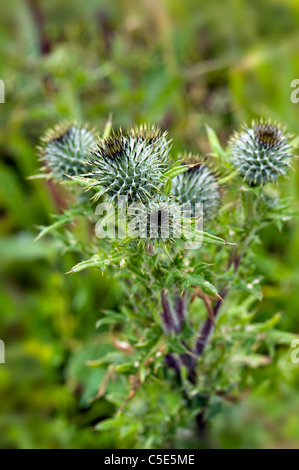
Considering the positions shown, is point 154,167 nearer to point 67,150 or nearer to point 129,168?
point 129,168

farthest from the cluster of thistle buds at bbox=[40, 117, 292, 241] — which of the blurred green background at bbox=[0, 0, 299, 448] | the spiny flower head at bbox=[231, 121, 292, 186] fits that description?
the blurred green background at bbox=[0, 0, 299, 448]

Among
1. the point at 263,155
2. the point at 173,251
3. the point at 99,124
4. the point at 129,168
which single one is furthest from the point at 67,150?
the point at 99,124

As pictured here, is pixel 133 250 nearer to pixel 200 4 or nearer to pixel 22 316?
pixel 22 316

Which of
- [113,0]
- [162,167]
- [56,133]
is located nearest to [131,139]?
[162,167]

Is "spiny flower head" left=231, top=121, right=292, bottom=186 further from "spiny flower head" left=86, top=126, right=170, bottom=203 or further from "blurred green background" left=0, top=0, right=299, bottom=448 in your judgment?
"blurred green background" left=0, top=0, right=299, bottom=448

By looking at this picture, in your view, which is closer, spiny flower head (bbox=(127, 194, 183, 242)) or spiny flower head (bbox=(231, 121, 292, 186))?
spiny flower head (bbox=(127, 194, 183, 242))

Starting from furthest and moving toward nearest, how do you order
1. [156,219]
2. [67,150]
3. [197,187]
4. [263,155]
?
[67,150], [197,187], [263,155], [156,219]
